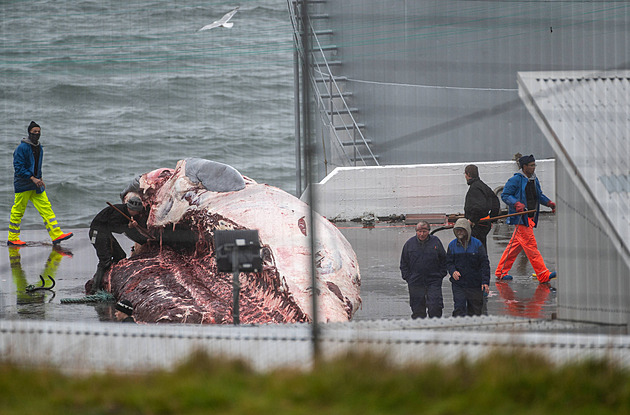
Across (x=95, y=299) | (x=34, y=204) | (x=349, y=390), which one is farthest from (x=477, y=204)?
(x=34, y=204)

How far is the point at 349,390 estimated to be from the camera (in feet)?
14.4

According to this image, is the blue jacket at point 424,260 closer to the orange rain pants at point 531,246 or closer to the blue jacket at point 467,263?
the blue jacket at point 467,263

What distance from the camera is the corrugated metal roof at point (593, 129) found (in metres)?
5.53

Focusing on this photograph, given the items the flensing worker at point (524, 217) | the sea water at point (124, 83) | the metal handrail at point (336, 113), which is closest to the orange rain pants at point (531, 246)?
the flensing worker at point (524, 217)

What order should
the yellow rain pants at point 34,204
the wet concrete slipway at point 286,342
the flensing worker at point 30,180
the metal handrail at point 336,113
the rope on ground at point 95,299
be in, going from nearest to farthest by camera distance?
the wet concrete slipway at point 286,342 < the rope on ground at point 95,299 < the flensing worker at point 30,180 < the yellow rain pants at point 34,204 < the metal handrail at point 336,113

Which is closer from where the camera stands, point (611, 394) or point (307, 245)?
point (611, 394)

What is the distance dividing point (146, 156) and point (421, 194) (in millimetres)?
10902

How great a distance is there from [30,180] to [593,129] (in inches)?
407

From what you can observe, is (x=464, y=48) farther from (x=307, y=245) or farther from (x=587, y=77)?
(x=587, y=77)

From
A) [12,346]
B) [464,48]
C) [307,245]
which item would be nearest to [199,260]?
[307,245]

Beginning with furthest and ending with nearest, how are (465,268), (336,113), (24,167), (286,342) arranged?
(336,113) → (24,167) → (465,268) → (286,342)

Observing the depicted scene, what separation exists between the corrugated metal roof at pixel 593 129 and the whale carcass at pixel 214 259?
2.42m

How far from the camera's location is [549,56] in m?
14.5

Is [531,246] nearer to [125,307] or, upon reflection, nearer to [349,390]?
[125,307]
